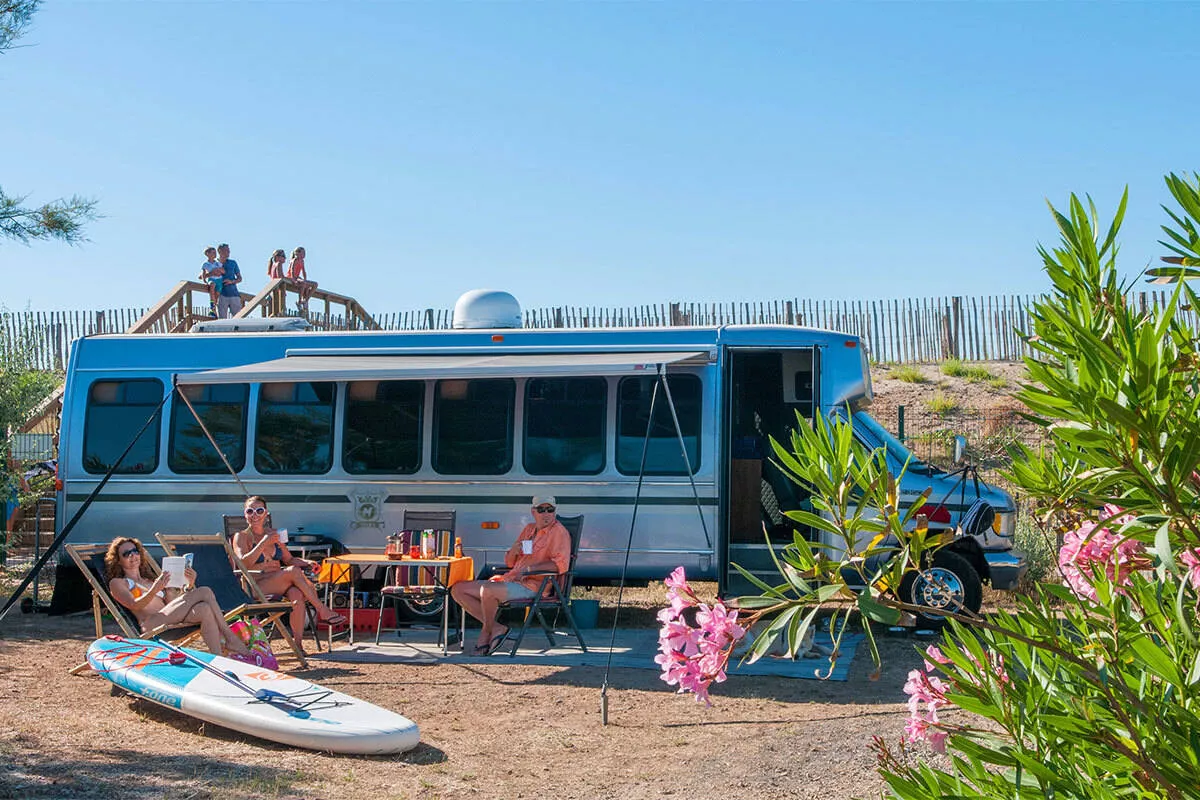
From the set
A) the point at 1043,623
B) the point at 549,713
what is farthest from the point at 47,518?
the point at 1043,623

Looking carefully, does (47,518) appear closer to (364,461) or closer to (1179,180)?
(364,461)

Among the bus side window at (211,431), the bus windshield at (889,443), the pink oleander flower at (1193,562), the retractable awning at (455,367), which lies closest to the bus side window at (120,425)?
the bus side window at (211,431)

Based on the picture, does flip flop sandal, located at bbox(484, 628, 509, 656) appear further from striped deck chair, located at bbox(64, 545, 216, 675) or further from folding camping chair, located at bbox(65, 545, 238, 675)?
striped deck chair, located at bbox(64, 545, 216, 675)

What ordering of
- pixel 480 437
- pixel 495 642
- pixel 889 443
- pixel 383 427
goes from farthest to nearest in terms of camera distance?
pixel 383 427 → pixel 480 437 → pixel 889 443 → pixel 495 642

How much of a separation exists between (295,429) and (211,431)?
2.77ft

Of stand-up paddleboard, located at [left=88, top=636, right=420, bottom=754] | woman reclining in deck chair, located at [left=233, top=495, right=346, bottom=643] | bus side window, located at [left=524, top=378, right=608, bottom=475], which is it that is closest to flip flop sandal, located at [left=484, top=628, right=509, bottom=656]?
woman reclining in deck chair, located at [left=233, top=495, right=346, bottom=643]

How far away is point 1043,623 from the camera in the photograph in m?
2.14

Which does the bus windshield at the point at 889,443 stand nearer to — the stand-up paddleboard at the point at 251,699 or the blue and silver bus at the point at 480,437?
the blue and silver bus at the point at 480,437

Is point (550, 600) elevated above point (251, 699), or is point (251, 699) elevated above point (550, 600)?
point (550, 600)

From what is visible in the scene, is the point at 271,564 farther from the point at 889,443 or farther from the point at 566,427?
the point at 889,443

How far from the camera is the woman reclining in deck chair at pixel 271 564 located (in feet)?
30.6

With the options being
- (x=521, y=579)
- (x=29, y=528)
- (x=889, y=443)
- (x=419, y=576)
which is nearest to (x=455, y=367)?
(x=521, y=579)

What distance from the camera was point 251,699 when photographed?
22.0ft

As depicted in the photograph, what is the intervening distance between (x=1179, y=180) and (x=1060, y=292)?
257 mm
